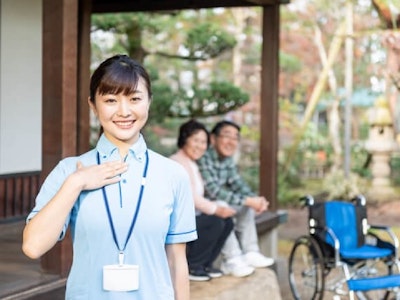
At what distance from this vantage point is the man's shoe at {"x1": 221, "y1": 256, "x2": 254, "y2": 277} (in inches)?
199

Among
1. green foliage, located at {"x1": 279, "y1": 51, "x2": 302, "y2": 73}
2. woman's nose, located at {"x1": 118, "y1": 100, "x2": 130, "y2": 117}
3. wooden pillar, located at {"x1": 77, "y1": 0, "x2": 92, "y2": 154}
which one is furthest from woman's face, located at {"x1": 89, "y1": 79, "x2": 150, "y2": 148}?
green foliage, located at {"x1": 279, "y1": 51, "x2": 302, "y2": 73}

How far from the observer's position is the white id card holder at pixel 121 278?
178 centimetres

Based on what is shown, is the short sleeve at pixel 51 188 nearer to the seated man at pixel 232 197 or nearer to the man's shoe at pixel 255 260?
the seated man at pixel 232 197

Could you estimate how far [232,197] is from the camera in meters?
5.28

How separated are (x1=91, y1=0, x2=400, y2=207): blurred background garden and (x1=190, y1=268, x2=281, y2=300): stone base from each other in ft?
23.1

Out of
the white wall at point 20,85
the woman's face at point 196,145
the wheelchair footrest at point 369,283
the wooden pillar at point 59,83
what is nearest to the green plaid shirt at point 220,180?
the woman's face at point 196,145

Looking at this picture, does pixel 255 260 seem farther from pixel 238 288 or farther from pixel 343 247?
pixel 343 247

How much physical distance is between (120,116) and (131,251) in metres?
0.30

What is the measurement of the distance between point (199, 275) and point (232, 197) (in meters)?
0.60

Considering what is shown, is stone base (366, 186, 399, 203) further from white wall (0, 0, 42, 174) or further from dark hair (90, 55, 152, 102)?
dark hair (90, 55, 152, 102)

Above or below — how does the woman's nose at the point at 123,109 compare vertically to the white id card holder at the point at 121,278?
above

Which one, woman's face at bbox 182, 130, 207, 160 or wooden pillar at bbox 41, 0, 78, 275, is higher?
wooden pillar at bbox 41, 0, 78, 275

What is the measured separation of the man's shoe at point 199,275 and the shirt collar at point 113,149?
10.1ft

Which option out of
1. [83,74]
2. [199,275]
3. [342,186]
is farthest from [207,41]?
[199,275]
